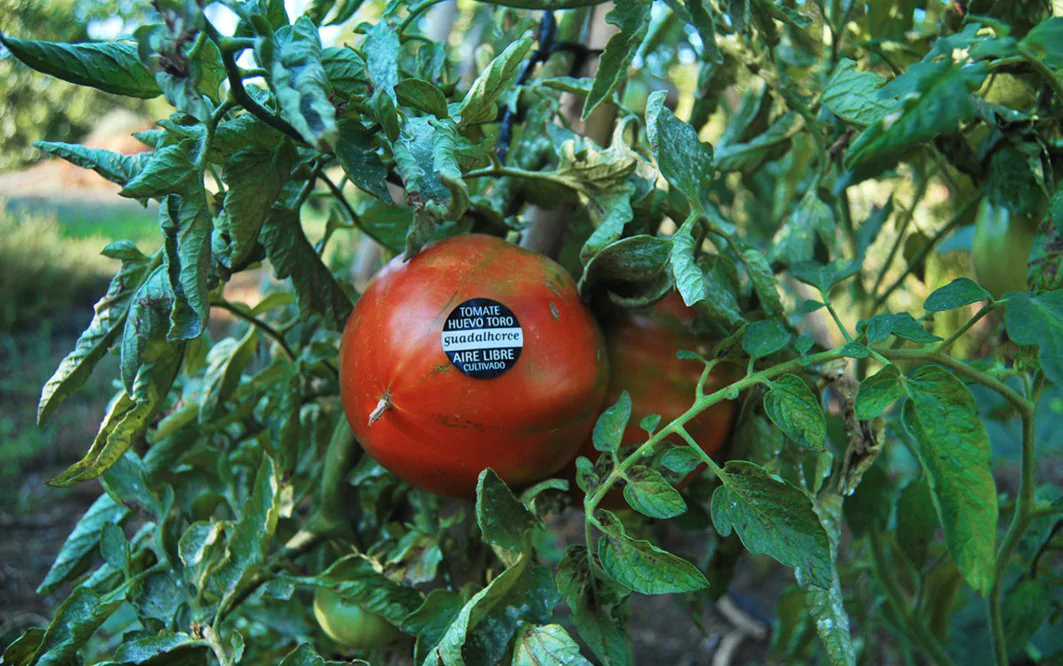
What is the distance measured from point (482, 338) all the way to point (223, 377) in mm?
298

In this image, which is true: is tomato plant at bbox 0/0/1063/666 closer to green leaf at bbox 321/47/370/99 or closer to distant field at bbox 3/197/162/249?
green leaf at bbox 321/47/370/99

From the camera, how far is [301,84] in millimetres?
372

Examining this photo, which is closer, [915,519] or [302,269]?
[302,269]

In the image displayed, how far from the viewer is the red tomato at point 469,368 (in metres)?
0.50

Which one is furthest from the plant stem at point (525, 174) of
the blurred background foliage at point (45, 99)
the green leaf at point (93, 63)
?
the blurred background foliage at point (45, 99)

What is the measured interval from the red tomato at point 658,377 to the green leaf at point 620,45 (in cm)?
16

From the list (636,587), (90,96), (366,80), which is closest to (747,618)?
(636,587)

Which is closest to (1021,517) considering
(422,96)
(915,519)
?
(915,519)

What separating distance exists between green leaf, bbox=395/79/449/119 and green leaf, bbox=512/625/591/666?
313mm

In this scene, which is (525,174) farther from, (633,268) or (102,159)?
(102,159)

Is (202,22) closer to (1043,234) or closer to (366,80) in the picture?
(366,80)

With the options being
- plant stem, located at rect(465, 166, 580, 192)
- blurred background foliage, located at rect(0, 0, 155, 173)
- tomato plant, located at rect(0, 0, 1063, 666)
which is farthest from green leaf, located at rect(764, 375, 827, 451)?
blurred background foliage, located at rect(0, 0, 155, 173)

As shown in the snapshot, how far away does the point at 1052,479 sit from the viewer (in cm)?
193

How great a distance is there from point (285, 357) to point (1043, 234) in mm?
602
